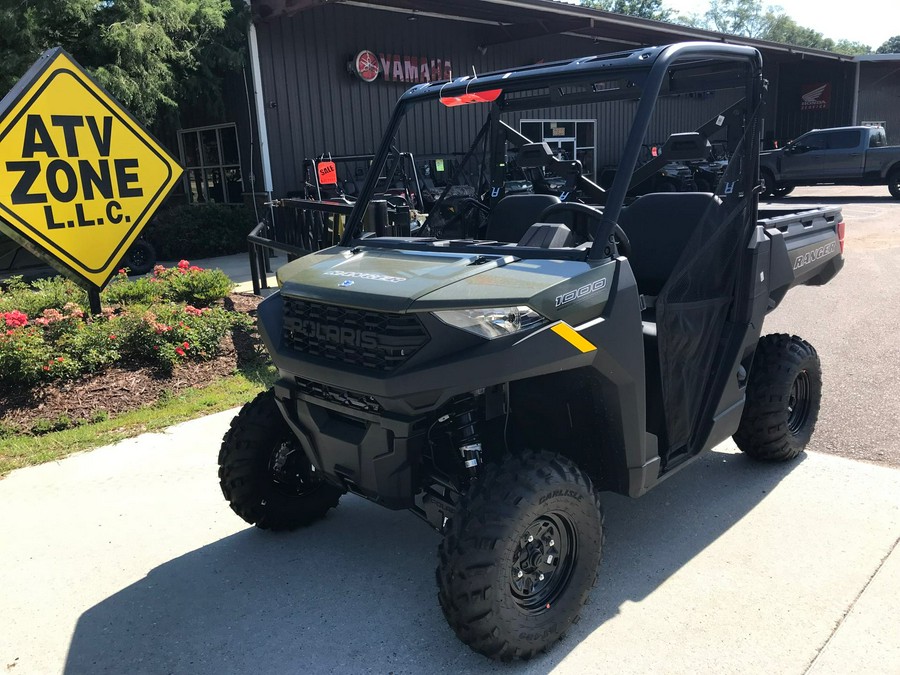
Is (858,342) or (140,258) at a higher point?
(140,258)

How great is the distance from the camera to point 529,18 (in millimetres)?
16391

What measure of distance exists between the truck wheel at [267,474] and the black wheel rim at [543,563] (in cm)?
130

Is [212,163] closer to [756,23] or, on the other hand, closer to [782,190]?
[782,190]

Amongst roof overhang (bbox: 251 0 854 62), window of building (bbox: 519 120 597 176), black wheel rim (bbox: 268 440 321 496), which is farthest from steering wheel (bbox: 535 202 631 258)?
window of building (bbox: 519 120 597 176)

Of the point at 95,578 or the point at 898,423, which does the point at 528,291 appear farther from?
the point at 898,423

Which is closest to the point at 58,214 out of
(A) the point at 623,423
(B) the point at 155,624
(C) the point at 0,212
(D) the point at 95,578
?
(C) the point at 0,212

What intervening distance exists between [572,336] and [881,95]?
126 feet

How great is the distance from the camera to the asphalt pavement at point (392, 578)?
264 cm

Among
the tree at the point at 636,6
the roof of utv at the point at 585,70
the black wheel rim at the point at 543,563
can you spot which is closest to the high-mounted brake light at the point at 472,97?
the roof of utv at the point at 585,70

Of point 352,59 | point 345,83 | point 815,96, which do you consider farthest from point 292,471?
point 815,96

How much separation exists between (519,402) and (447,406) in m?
0.38

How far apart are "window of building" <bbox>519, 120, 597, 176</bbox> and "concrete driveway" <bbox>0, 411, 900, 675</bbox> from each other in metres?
16.3

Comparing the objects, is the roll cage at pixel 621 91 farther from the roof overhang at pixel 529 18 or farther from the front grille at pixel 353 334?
the roof overhang at pixel 529 18

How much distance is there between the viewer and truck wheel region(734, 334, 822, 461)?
149 inches
